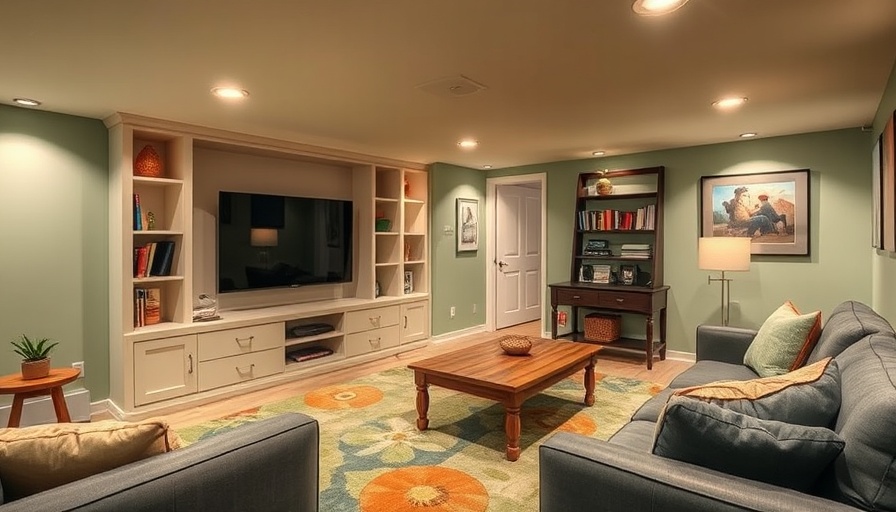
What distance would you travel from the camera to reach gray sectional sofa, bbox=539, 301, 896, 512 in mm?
1131

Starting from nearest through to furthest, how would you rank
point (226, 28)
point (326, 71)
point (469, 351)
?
point (226, 28)
point (326, 71)
point (469, 351)

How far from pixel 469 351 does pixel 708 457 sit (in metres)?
2.24

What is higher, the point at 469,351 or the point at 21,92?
the point at 21,92

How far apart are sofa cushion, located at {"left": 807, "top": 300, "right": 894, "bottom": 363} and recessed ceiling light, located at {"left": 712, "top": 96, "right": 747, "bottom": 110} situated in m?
1.41

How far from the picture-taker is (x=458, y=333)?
6.13 m

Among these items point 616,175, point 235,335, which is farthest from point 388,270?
point 616,175

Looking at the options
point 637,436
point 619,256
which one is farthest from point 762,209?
point 637,436

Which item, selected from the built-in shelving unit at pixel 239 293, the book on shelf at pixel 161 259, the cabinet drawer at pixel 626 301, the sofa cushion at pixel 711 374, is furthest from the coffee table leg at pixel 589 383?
the book on shelf at pixel 161 259

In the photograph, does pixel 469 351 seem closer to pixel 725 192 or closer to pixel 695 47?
pixel 695 47

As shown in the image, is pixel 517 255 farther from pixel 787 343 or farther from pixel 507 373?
pixel 787 343

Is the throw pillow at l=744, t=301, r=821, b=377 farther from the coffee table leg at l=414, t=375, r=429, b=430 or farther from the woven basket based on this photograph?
the woven basket

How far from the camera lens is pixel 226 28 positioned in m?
2.05

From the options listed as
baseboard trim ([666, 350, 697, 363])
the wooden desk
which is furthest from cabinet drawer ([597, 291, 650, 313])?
baseboard trim ([666, 350, 697, 363])

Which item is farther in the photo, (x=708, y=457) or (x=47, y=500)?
(x=708, y=457)
